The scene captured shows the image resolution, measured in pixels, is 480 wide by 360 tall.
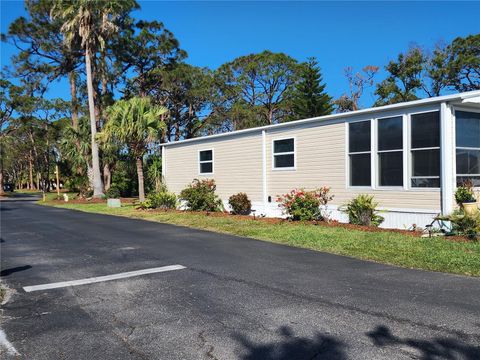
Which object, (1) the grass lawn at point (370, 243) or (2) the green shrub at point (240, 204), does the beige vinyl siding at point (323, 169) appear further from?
(1) the grass lawn at point (370, 243)

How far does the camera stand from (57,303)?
216 inches

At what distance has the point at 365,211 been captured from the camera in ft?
38.8

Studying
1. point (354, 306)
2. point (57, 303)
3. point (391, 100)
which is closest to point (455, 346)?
point (354, 306)

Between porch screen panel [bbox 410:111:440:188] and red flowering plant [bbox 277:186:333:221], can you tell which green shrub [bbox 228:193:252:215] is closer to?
red flowering plant [bbox 277:186:333:221]

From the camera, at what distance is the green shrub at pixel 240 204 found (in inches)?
614

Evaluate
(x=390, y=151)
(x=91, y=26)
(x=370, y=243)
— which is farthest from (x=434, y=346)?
Result: (x=91, y=26)

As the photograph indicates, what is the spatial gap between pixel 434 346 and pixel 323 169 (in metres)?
9.69

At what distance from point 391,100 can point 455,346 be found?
3392 cm

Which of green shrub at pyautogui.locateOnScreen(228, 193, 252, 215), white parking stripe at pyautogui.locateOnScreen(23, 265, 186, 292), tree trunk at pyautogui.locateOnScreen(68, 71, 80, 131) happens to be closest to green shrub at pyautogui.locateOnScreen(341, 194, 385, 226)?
green shrub at pyautogui.locateOnScreen(228, 193, 252, 215)

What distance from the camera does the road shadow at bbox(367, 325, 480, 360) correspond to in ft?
12.1

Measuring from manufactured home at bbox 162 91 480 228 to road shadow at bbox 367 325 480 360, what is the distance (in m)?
6.96

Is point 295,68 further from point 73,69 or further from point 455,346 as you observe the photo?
point 455,346

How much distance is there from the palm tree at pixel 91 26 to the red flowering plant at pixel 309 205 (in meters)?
17.9

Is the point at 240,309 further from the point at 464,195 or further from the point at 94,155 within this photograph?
the point at 94,155
